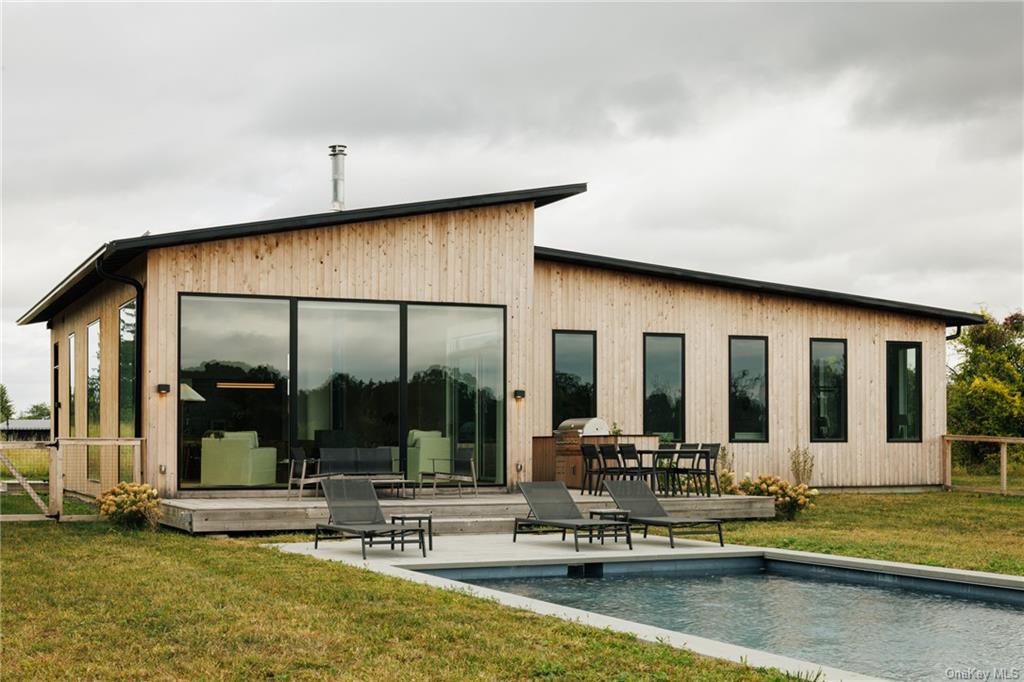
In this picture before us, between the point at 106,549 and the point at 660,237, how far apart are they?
22.4 m

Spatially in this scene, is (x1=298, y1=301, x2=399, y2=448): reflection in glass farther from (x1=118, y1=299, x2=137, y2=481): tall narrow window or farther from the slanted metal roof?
(x1=118, y1=299, x2=137, y2=481): tall narrow window

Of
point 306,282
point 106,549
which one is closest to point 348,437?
point 306,282

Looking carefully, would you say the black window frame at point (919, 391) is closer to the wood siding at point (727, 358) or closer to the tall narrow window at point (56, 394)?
the wood siding at point (727, 358)

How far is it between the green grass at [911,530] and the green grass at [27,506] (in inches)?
332

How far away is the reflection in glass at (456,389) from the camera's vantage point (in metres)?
15.3

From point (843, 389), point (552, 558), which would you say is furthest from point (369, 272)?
Result: point (843, 389)

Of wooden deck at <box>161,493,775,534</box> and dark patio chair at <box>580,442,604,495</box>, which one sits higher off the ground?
dark patio chair at <box>580,442,604,495</box>

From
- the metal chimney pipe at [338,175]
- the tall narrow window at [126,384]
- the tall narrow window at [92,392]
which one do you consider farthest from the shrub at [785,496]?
the tall narrow window at [92,392]

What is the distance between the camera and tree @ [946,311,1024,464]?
2905 centimetres

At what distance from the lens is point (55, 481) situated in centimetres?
1371

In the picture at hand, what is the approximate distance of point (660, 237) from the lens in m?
31.3

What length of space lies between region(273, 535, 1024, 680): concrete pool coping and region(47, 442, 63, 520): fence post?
3.90 m

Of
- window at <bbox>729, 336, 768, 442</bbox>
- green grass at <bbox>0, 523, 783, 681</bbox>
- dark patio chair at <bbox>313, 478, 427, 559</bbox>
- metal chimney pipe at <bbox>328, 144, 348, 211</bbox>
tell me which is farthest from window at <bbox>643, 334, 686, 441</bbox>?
green grass at <bbox>0, 523, 783, 681</bbox>

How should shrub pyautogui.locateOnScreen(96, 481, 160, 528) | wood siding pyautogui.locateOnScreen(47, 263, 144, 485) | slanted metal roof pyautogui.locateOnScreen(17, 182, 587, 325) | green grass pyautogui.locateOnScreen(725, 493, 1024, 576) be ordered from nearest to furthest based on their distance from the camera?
green grass pyautogui.locateOnScreen(725, 493, 1024, 576) < shrub pyautogui.locateOnScreen(96, 481, 160, 528) < slanted metal roof pyautogui.locateOnScreen(17, 182, 587, 325) < wood siding pyautogui.locateOnScreen(47, 263, 144, 485)
